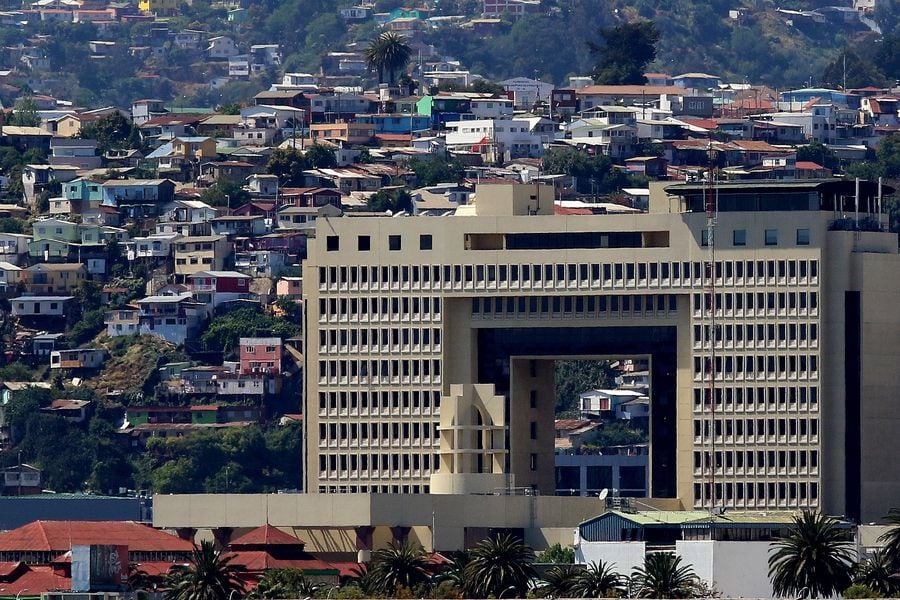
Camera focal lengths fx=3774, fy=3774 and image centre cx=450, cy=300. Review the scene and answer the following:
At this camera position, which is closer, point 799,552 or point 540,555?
point 799,552

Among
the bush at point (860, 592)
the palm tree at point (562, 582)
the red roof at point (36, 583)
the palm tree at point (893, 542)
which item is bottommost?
the red roof at point (36, 583)

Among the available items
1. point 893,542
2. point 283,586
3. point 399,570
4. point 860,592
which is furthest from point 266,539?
point 860,592

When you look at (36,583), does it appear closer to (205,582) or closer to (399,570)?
(205,582)

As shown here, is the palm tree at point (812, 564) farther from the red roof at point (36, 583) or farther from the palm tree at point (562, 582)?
the red roof at point (36, 583)

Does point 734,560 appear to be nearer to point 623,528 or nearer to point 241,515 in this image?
point 623,528

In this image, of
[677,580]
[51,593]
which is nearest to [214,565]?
[51,593]

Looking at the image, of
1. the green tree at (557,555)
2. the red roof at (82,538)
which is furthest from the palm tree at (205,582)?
the green tree at (557,555)
